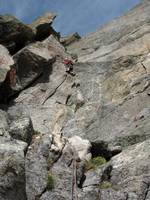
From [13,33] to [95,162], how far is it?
57.4ft

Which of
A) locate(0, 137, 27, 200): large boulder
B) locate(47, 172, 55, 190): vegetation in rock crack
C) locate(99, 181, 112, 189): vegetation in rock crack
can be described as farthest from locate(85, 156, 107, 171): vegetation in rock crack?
locate(0, 137, 27, 200): large boulder

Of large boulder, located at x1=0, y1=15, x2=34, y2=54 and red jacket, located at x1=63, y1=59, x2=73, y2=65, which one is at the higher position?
large boulder, located at x1=0, y1=15, x2=34, y2=54

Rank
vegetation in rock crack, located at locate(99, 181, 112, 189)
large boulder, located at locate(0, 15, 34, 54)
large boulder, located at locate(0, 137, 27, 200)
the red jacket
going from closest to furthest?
large boulder, located at locate(0, 137, 27, 200), vegetation in rock crack, located at locate(99, 181, 112, 189), large boulder, located at locate(0, 15, 34, 54), the red jacket

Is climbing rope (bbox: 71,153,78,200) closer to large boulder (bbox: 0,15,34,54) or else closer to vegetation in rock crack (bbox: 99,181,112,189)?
vegetation in rock crack (bbox: 99,181,112,189)

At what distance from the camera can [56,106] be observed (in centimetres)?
3956

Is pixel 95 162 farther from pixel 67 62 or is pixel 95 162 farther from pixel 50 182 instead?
pixel 67 62

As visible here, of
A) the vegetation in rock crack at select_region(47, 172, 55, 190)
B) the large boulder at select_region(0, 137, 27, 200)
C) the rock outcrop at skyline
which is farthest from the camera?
the vegetation in rock crack at select_region(47, 172, 55, 190)

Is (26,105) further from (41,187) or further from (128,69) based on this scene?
(41,187)

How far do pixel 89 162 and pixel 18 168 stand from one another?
8.08m

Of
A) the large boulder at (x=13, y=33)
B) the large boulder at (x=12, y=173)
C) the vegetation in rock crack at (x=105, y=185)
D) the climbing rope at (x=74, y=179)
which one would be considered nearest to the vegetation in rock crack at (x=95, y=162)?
the climbing rope at (x=74, y=179)

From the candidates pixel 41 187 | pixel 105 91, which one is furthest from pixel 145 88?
pixel 41 187

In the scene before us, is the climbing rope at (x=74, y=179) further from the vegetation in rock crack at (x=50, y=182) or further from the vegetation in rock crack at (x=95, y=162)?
the vegetation in rock crack at (x=95, y=162)

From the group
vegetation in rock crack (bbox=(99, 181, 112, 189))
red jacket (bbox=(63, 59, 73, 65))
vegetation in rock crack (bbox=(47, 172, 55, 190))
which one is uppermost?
vegetation in rock crack (bbox=(47, 172, 55, 190))

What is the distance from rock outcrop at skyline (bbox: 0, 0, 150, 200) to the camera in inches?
1046
